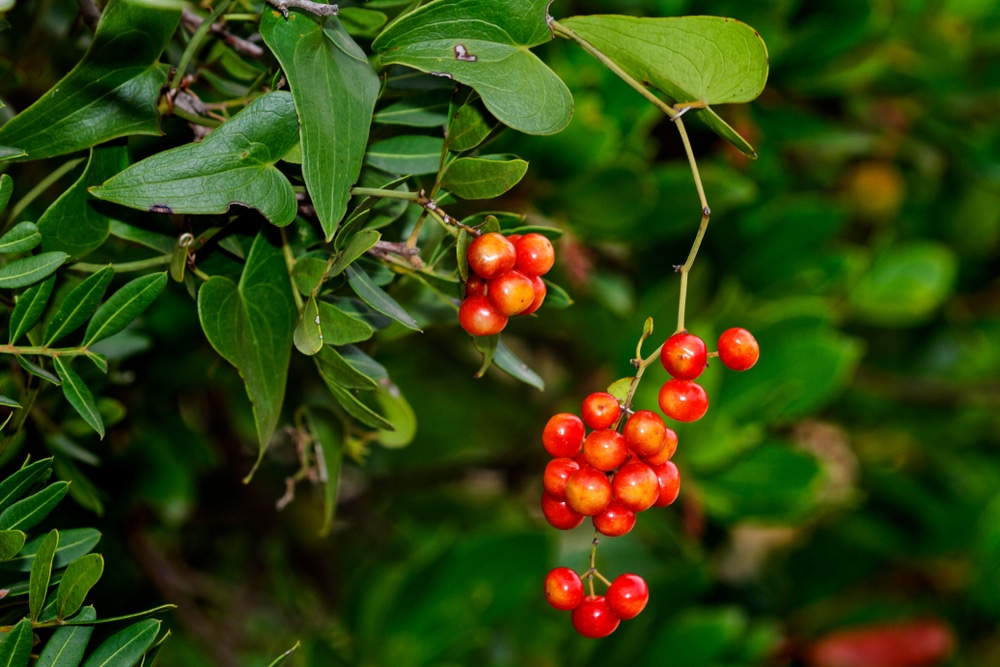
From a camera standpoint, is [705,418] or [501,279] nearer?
[501,279]

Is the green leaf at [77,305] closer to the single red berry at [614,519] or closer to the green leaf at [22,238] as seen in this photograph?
the green leaf at [22,238]

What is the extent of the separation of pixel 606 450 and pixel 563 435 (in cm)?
3

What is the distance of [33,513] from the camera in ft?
1.09

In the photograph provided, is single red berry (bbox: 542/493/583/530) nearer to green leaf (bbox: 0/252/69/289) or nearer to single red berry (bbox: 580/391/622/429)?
single red berry (bbox: 580/391/622/429)

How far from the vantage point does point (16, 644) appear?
0.32m

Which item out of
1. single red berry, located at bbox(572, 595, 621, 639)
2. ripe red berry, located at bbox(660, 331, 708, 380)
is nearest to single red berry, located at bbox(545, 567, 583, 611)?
single red berry, located at bbox(572, 595, 621, 639)

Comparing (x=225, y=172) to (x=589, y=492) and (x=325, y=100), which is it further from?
(x=589, y=492)

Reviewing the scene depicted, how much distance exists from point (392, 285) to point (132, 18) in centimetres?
16

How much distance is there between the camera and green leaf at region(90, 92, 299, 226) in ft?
1.01

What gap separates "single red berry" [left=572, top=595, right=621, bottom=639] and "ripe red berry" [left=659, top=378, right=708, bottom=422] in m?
0.10

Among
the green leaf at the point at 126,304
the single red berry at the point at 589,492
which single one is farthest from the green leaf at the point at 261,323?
the single red berry at the point at 589,492

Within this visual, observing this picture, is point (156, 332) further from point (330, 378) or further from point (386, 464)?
point (386, 464)

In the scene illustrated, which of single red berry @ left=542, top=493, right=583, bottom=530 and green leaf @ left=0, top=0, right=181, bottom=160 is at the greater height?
green leaf @ left=0, top=0, right=181, bottom=160

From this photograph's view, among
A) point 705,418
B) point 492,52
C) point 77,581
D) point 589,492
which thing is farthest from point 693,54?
point 705,418
